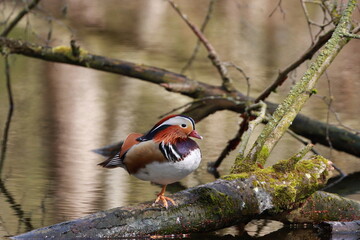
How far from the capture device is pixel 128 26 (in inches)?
677

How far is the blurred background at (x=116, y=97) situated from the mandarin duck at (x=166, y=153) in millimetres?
1126

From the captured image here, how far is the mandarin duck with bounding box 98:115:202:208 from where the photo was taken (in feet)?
14.6

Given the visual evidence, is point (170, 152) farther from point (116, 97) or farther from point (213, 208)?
point (116, 97)

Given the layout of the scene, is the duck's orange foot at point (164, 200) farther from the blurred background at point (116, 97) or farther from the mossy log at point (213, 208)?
the blurred background at point (116, 97)

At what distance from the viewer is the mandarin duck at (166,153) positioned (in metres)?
4.46

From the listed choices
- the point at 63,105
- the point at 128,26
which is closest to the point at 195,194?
the point at 63,105

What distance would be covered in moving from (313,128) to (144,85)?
14.5 ft

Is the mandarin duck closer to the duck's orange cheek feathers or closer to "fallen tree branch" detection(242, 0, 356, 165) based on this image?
the duck's orange cheek feathers

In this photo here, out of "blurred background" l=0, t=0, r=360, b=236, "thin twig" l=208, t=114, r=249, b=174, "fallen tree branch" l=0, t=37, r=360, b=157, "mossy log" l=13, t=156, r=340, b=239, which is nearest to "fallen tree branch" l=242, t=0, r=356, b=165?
"mossy log" l=13, t=156, r=340, b=239

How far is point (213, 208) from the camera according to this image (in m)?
4.78

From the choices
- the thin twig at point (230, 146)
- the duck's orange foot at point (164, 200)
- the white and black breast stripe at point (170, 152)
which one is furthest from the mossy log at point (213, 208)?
the thin twig at point (230, 146)

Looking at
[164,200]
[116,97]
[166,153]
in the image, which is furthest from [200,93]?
[166,153]

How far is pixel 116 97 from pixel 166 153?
662cm

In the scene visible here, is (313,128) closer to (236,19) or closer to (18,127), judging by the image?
(18,127)
